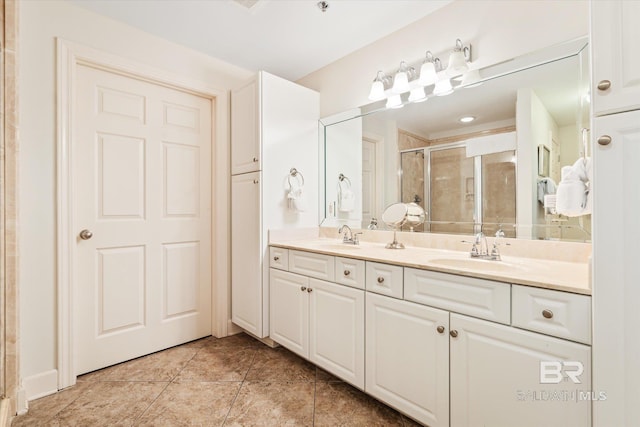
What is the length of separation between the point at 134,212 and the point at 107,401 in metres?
1.15

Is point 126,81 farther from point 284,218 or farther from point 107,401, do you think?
point 107,401

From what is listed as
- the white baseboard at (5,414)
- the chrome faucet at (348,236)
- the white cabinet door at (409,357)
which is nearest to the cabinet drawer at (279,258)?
the chrome faucet at (348,236)

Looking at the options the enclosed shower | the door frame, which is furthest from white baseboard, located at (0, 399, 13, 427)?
the enclosed shower

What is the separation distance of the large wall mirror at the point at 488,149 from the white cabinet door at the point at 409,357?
2.30ft

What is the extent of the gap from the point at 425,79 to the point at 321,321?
161 cm

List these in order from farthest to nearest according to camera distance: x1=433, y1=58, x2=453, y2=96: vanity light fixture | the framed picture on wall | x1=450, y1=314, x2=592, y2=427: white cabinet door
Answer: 1. x1=433, y1=58, x2=453, y2=96: vanity light fixture
2. the framed picture on wall
3. x1=450, y1=314, x2=592, y2=427: white cabinet door

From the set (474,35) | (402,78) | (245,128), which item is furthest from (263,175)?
(474,35)

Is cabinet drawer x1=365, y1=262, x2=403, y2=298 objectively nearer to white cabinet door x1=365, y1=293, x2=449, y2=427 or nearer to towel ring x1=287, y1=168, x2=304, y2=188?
white cabinet door x1=365, y1=293, x2=449, y2=427

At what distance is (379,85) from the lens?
7.00 feet

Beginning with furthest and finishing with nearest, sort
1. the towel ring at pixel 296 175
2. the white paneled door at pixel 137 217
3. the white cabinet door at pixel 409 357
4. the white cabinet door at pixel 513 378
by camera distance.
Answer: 1. the towel ring at pixel 296 175
2. the white paneled door at pixel 137 217
3. the white cabinet door at pixel 409 357
4. the white cabinet door at pixel 513 378

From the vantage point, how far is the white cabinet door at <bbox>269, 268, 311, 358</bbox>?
1.92 metres

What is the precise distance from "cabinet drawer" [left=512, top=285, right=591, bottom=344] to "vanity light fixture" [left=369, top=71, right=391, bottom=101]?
155 cm

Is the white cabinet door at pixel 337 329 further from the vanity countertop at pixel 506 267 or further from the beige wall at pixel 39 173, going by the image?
the beige wall at pixel 39 173

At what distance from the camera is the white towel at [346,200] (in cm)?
243
